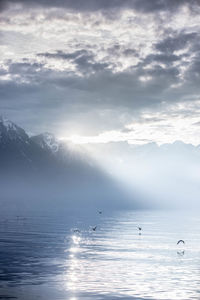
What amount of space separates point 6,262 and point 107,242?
43.8 meters

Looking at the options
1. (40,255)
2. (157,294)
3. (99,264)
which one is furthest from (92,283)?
(40,255)

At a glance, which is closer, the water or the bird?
the water

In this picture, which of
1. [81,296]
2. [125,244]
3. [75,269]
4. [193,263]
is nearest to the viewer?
[81,296]

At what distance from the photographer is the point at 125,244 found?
114m

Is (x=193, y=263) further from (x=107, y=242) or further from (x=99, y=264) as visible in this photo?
(x=107, y=242)

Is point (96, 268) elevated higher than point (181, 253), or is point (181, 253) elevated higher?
point (181, 253)

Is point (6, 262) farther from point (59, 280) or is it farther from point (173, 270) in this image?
point (173, 270)

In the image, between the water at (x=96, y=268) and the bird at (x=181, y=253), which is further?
the bird at (x=181, y=253)

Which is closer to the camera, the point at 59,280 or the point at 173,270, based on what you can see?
the point at 59,280

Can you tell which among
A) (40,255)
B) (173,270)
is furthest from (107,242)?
(173,270)

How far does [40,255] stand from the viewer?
3516 inches

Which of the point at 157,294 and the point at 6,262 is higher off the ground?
the point at 6,262

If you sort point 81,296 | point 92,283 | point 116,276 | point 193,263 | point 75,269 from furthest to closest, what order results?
point 193,263 < point 75,269 < point 116,276 < point 92,283 < point 81,296

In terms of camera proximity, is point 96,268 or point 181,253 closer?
point 96,268
